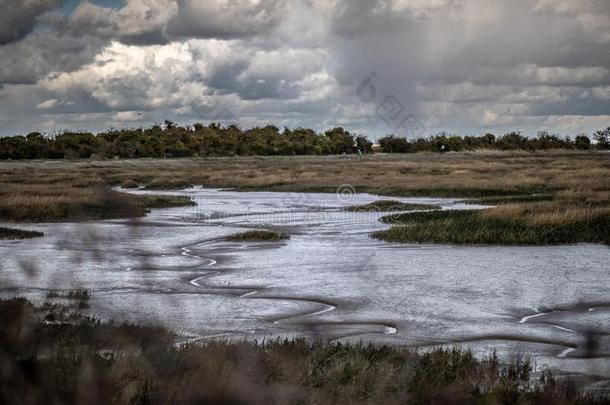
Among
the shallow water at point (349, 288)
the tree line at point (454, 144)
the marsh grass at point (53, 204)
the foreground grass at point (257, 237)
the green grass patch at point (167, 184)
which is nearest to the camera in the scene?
the shallow water at point (349, 288)

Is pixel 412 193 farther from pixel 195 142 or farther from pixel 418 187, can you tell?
pixel 195 142

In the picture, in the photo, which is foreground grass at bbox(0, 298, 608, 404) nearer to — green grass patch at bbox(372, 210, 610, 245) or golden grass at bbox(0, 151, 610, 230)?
golden grass at bbox(0, 151, 610, 230)

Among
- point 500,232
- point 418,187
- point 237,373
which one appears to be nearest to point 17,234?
point 500,232

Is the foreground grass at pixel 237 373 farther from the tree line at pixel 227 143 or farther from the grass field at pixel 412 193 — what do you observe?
the tree line at pixel 227 143

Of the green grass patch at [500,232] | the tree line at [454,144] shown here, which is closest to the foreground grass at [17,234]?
the green grass patch at [500,232]

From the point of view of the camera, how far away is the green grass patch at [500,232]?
2705 centimetres

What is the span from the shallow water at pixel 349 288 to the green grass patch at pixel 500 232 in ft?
3.82

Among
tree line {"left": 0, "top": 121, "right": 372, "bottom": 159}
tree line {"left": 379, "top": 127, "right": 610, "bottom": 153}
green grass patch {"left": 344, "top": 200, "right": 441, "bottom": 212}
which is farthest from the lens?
tree line {"left": 379, "top": 127, "right": 610, "bottom": 153}

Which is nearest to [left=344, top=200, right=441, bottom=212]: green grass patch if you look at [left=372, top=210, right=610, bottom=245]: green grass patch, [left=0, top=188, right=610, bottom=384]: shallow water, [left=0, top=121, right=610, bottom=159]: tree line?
[left=372, top=210, right=610, bottom=245]: green grass patch

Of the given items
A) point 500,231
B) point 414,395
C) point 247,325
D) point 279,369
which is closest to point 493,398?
point 414,395

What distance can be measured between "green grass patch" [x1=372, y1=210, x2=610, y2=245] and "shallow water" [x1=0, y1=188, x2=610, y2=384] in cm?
116

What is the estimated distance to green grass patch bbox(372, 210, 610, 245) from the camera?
27047 mm

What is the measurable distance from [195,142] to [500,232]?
432ft

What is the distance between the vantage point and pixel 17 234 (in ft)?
95.0
